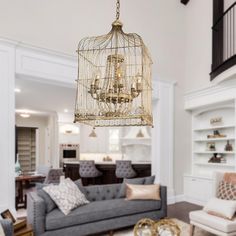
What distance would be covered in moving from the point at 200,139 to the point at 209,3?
3391 mm

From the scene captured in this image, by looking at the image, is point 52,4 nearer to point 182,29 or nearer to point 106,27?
point 106,27

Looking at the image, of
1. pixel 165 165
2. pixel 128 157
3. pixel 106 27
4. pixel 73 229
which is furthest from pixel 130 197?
pixel 128 157

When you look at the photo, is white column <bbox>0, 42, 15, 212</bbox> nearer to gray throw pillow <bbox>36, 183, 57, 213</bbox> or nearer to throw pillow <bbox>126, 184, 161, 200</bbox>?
gray throw pillow <bbox>36, 183, 57, 213</bbox>

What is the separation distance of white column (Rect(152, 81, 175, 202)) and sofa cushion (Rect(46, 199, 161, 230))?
1.91 metres

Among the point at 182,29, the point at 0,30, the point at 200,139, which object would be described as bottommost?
the point at 200,139

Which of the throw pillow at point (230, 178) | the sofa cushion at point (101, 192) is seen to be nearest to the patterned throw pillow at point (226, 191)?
the throw pillow at point (230, 178)

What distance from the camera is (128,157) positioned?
10.8 m

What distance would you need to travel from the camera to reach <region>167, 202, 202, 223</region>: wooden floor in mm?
5468

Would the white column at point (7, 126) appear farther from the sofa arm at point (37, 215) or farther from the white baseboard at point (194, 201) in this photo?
the white baseboard at point (194, 201)

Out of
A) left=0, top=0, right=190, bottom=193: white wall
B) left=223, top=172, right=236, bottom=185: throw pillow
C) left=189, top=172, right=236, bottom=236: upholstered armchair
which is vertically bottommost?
left=189, top=172, right=236, bottom=236: upholstered armchair

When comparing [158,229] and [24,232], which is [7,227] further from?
[158,229]

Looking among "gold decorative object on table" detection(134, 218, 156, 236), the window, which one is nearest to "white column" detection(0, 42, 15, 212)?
"gold decorative object on table" detection(134, 218, 156, 236)

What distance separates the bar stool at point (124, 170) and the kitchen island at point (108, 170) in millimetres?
329

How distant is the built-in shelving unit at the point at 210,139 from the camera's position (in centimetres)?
627
